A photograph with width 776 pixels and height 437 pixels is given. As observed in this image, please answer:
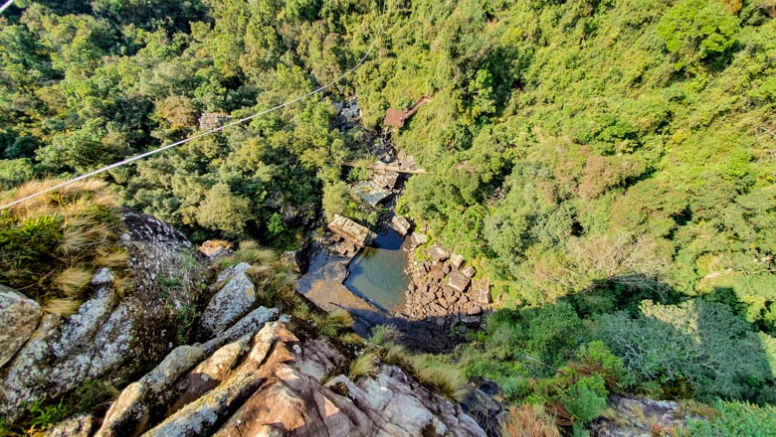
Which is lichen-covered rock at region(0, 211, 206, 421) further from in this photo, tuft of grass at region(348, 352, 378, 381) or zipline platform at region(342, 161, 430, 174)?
zipline platform at region(342, 161, 430, 174)

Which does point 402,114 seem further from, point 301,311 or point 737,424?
point 737,424

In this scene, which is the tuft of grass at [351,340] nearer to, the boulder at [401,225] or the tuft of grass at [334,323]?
the tuft of grass at [334,323]

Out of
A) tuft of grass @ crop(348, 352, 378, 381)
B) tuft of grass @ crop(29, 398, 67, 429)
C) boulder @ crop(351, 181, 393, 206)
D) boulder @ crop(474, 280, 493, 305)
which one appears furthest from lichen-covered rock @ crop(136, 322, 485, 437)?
boulder @ crop(351, 181, 393, 206)

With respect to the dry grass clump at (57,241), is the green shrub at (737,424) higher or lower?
lower

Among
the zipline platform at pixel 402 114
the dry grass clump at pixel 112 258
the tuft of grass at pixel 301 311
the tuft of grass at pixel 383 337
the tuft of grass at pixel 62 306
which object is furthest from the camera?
the zipline platform at pixel 402 114

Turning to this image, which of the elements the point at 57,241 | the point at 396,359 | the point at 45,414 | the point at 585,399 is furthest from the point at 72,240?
the point at 585,399

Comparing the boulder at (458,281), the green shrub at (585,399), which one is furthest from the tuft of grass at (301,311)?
the boulder at (458,281)

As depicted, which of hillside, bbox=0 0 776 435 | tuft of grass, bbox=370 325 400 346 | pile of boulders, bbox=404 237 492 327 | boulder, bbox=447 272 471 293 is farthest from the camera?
boulder, bbox=447 272 471 293

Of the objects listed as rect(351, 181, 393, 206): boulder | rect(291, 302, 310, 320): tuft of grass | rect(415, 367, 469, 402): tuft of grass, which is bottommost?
rect(351, 181, 393, 206): boulder
